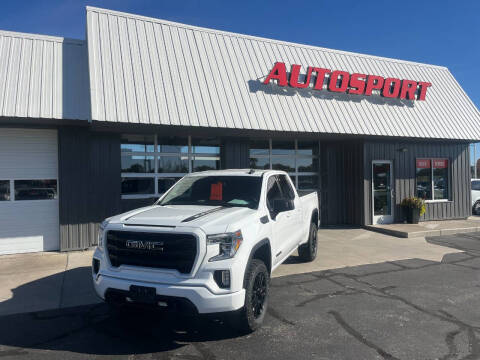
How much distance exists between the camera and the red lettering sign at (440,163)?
14008mm

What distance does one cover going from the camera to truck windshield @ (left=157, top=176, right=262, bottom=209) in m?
5.34

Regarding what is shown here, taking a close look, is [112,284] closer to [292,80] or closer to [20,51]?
[20,51]

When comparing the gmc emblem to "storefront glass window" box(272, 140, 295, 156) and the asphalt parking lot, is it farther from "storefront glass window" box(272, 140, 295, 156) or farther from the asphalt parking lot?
"storefront glass window" box(272, 140, 295, 156)

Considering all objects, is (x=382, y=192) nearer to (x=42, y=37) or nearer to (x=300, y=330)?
(x=300, y=330)

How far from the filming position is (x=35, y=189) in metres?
9.33

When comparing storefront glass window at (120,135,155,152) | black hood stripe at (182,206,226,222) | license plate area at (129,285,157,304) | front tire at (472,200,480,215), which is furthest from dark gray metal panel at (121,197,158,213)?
front tire at (472,200,480,215)


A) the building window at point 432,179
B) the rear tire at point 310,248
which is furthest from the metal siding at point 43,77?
the building window at point 432,179

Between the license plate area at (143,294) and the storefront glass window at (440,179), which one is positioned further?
the storefront glass window at (440,179)

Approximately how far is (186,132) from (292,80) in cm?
367

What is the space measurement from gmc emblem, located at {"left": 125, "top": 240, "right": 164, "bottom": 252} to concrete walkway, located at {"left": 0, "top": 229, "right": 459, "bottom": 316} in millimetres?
2080

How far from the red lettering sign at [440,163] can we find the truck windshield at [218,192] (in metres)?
10.9

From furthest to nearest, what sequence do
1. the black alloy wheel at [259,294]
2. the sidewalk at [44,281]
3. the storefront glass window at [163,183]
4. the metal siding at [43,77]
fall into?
the storefront glass window at [163,183], the metal siding at [43,77], the sidewalk at [44,281], the black alloy wheel at [259,294]

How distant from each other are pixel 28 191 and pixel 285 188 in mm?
6573

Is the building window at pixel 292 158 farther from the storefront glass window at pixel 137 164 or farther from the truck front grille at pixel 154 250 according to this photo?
the truck front grille at pixel 154 250
